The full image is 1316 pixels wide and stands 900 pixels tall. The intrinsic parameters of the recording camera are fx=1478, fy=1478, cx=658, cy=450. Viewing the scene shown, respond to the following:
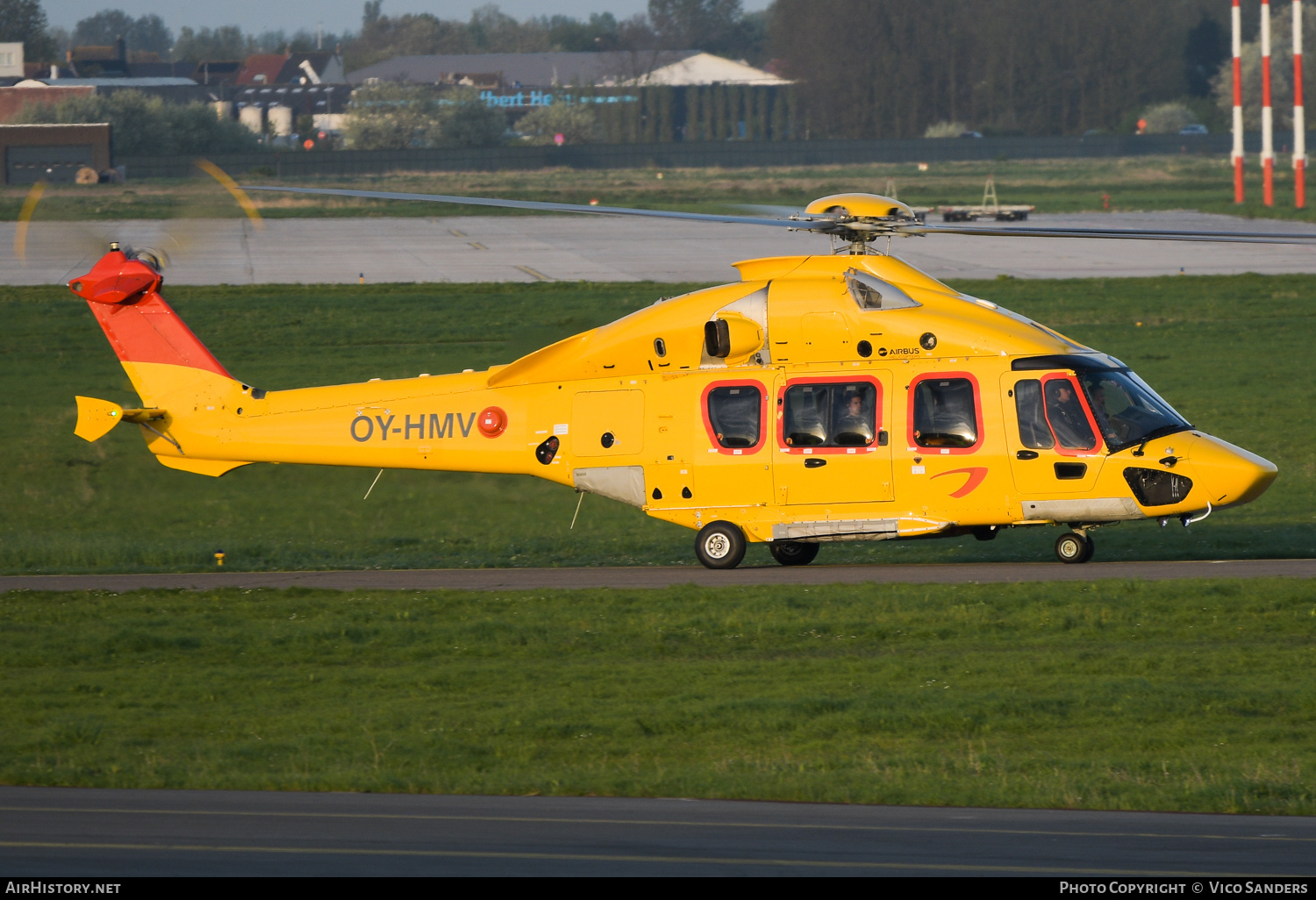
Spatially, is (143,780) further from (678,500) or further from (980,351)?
(980,351)

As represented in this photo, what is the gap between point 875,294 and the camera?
17.3 m

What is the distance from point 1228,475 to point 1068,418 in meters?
1.84

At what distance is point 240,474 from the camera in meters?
24.9

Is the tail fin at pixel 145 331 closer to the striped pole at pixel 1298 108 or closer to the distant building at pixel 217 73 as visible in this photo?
the striped pole at pixel 1298 108

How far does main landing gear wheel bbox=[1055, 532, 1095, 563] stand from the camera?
17.9m

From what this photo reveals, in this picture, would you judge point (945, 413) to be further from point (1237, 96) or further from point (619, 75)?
A: point (619, 75)

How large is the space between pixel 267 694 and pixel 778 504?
272 inches

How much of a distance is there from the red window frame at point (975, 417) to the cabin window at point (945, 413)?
14mm

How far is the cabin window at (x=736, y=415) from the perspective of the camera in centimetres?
1752

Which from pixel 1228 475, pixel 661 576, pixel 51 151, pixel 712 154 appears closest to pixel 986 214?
pixel 712 154

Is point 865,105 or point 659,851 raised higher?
point 865,105

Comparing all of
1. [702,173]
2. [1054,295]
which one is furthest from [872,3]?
[1054,295]
